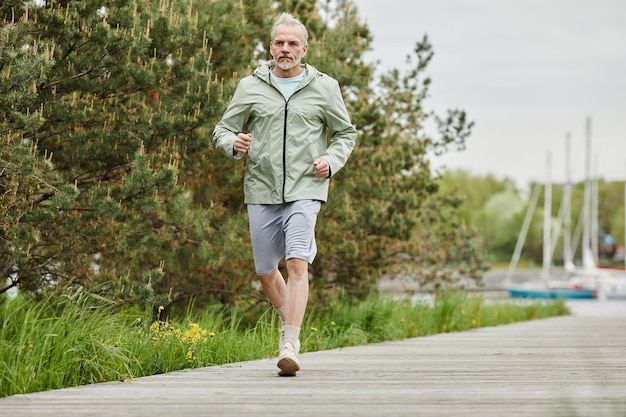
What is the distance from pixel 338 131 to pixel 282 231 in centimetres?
67

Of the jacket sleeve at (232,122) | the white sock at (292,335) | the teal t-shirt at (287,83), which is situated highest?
the teal t-shirt at (287,83)

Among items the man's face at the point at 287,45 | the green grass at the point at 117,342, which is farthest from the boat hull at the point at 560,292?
the man's face at the point at 287,45

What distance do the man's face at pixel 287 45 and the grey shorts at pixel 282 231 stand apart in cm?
79

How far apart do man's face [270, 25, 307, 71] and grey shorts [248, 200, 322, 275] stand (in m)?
0.79

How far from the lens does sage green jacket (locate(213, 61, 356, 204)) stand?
19.3ft

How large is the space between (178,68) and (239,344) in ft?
7.88

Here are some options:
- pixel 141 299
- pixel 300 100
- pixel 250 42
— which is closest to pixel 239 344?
pixel 141 299

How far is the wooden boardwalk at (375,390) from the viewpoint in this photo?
4.10 meters

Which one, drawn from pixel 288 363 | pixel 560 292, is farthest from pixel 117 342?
pixel 560 292

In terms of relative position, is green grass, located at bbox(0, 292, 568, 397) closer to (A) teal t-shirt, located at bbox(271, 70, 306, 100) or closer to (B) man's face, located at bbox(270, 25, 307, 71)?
(A) teal t-shirt, located at bbox(271, 70, 306, 100)

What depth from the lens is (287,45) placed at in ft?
19.4

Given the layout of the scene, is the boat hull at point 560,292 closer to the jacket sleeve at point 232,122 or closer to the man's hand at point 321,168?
the jacket sleeve at point 232,122

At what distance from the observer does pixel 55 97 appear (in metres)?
7.71

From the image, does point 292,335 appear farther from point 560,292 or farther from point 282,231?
point 560,292
